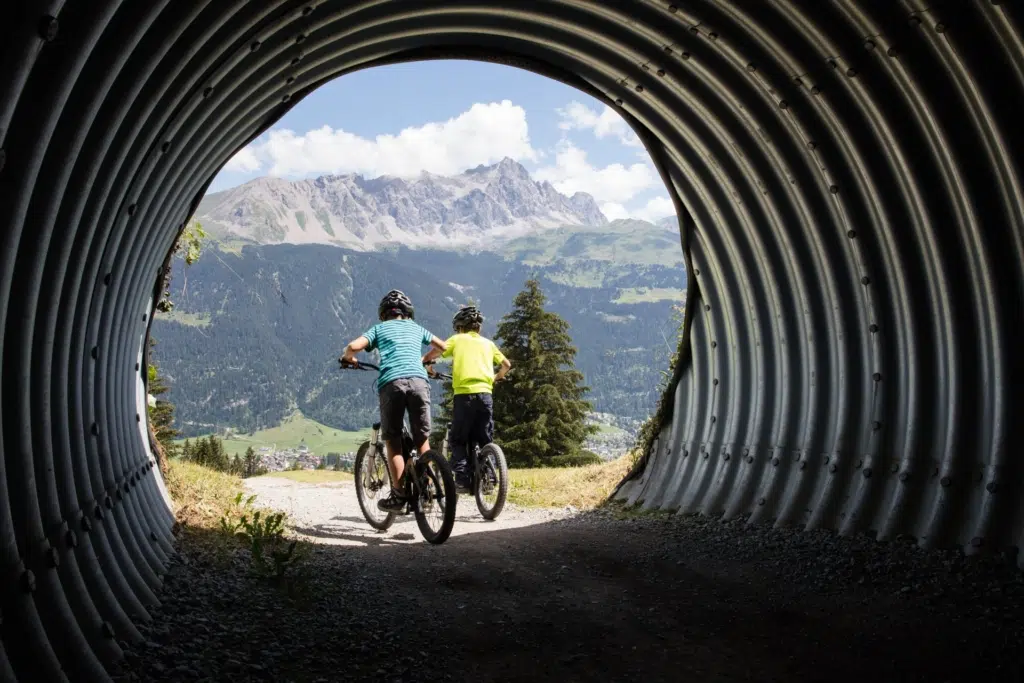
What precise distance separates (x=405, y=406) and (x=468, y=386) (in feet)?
4.79

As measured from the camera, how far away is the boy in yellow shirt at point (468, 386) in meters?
10.1

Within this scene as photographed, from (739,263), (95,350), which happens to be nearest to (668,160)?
(739,263)

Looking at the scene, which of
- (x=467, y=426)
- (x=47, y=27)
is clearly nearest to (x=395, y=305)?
(x=467, y=426)

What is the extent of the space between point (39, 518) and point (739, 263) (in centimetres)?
714

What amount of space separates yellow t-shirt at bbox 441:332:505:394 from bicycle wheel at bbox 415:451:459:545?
1.69 metres

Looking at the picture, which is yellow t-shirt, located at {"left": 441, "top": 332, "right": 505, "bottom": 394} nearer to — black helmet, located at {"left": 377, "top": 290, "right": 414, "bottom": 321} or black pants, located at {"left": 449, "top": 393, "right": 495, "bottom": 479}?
black pants, located at {"left": 449, "top": 393, "right": 495, "bottom": 479}

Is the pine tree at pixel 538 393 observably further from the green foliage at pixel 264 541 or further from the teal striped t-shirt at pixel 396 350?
the green foliage at pixel 264 541

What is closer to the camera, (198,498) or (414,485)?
(414,485)

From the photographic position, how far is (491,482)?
10.1m

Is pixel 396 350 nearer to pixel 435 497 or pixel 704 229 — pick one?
pixel 435 497

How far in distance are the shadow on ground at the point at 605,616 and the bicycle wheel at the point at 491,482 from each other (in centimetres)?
212

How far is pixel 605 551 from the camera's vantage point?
7789mm

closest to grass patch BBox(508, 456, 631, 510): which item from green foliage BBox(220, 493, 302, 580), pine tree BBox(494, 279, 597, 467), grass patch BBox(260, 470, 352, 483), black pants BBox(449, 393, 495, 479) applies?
black pants BBox(449, 393, 495, 479)

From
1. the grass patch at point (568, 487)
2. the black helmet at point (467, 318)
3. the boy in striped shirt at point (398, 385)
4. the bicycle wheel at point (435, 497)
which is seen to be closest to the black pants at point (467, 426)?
the black helmet at point (467, 318)
